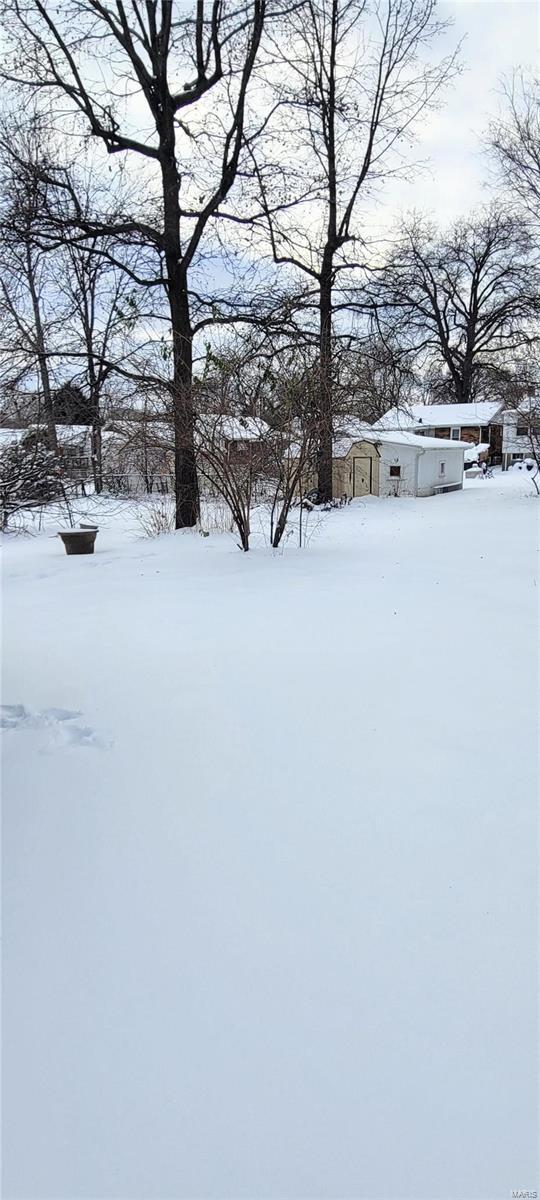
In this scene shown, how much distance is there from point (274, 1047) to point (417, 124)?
18461mm

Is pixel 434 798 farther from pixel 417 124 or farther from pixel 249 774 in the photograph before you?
pixel 417 124

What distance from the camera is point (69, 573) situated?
314 inches

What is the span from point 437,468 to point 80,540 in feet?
54.9

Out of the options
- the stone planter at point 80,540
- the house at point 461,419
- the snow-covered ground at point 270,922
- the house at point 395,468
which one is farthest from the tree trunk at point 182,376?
the house at point 461,419

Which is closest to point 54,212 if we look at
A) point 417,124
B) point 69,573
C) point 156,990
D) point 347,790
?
point 69,573

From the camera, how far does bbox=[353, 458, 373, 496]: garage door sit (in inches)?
843

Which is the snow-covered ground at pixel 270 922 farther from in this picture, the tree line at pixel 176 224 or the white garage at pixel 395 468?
the white garage at pixel 395 468

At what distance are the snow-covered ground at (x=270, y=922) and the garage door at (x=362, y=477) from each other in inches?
688

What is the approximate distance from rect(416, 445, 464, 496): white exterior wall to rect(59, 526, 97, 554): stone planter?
49.3ft

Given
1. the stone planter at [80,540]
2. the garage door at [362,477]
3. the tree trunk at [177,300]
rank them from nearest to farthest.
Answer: the stone planter at [80,540]
the tree trunk at [177,300]
the garage door at [362,477]

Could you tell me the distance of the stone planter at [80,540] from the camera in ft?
30.7

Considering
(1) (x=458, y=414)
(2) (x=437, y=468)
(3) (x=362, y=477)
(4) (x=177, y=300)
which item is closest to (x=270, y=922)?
(4) (x=177, y=300)

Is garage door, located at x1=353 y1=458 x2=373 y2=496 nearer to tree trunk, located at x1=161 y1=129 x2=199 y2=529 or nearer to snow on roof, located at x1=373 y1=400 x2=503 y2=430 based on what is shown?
tree trunk, located at x1=161 y1=129 x2=199 y2=529

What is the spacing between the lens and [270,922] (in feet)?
6.47
